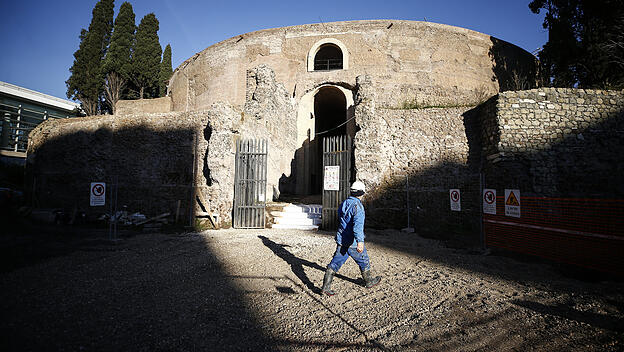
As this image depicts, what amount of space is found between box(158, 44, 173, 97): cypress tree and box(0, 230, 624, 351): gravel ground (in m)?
23.4

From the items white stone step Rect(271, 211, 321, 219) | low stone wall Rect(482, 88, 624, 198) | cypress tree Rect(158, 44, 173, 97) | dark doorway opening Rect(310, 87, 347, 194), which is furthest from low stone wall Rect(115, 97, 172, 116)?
low stone wall Rect(482, 88, 624, 198)

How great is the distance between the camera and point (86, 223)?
10898mm

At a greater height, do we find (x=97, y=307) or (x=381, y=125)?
(x=381, y=125)

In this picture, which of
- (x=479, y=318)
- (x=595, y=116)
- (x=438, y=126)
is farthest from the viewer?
(x=438, y=126)

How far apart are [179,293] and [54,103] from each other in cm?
4400

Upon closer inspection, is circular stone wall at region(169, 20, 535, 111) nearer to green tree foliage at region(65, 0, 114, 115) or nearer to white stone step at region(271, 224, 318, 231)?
white stone step at region(271, 224, 318, 231)

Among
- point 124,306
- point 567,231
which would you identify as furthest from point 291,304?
point 567,231

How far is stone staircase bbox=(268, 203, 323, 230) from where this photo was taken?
9.29 meters

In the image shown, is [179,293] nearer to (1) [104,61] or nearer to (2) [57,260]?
(2) [57,260]

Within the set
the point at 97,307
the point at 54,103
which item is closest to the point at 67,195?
the point at 97,307

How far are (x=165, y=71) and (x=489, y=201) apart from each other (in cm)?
3125

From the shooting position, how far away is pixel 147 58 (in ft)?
76.4

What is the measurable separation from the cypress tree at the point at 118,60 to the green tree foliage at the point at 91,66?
39.5 inches

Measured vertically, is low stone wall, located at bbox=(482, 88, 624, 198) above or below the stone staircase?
above
